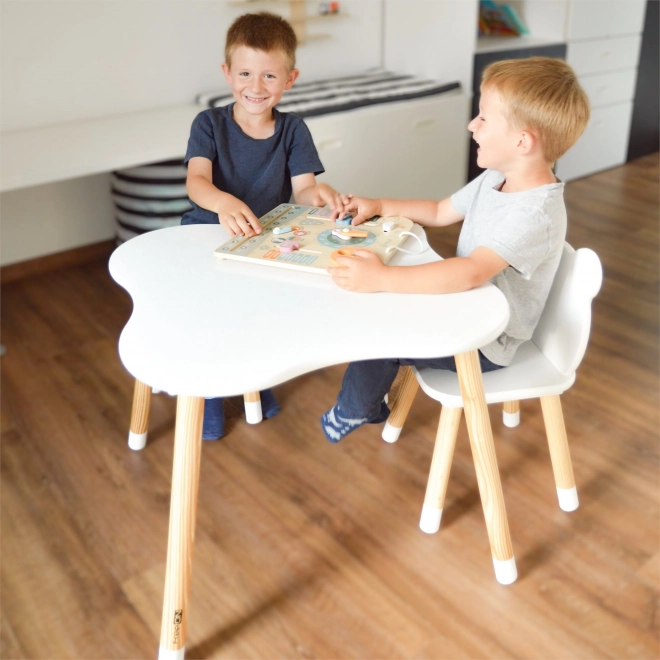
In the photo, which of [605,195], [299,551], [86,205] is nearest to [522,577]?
[299,551]

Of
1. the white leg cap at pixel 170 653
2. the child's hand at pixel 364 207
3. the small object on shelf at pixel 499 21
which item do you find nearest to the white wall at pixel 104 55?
the small object on shelf at pixel 499 21

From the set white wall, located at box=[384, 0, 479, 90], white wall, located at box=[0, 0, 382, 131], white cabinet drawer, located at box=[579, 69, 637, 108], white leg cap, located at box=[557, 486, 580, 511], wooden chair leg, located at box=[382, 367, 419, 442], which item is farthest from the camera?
white cabinet drawer, located at box=[579, 69, 637, 108]

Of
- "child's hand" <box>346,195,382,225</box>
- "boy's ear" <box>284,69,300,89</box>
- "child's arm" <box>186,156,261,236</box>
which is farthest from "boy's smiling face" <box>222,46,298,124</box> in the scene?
"child's hand" <box>346,195,382,225</box>

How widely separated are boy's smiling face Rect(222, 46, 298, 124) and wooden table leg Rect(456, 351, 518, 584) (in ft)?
2.13

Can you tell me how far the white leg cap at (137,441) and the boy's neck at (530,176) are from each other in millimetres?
941

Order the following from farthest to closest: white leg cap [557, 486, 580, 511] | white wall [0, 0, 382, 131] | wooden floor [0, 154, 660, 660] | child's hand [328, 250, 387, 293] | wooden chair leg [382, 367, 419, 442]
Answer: white wall [0, 0, 382, 131]
wooden chair leg [382, 367, 419, 442]
white leg cap [557, 486, 580, 511]
wooden floor [0, 154, 660, 660]
child's hand [328, 250, 387, 293]

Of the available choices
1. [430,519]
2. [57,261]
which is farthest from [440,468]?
[57,261]

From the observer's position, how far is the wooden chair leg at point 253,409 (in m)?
1.66

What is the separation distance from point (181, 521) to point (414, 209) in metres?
0.71

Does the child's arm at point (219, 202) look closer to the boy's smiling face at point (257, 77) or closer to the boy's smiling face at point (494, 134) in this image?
the boy's smiling face at point (257, 77)

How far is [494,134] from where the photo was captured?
3.77 ft

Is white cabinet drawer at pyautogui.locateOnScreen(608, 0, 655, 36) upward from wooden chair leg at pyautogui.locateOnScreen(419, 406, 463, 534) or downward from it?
upward

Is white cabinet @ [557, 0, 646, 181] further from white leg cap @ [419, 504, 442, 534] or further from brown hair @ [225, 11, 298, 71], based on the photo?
white leg cap @ [419, 504, 442, 534]

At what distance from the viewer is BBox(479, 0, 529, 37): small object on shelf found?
3.04 metres
